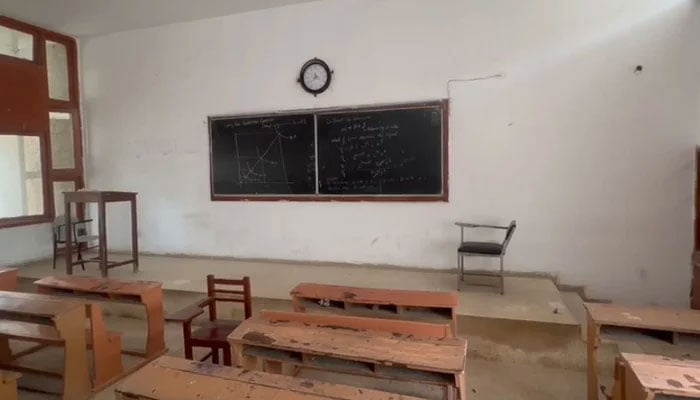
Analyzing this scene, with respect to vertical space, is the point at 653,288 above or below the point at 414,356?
below

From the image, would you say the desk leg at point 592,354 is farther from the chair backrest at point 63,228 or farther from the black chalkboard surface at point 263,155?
the chair backrest at point 63,228

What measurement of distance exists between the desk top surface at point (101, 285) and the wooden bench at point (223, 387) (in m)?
1.38

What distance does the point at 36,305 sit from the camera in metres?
2.52

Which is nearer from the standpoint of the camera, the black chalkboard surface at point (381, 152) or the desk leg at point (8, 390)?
the desk leg at point (8, 390)

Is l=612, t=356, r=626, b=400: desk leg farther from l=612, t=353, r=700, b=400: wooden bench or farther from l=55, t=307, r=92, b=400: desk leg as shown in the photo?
l=55, t=307, r=92, b=400: desk leg

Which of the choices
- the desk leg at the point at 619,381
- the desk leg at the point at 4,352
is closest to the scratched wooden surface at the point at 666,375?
the desk leg at the point at 619,381

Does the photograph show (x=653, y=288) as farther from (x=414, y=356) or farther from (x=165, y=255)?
(x=165, y=255)

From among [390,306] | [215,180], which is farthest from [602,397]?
[215,180]

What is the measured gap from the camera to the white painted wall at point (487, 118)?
3.59 meters

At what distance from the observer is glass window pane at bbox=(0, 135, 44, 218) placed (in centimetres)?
471

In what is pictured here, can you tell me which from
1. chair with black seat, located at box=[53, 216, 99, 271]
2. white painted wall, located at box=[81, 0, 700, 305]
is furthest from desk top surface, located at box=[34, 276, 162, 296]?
white painted wall, located at box=[81, 0, 700, 305]

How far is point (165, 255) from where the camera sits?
5.17 meters

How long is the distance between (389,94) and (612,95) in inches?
77.8

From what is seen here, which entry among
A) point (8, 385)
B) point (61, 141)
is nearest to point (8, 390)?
point (8, 385)
